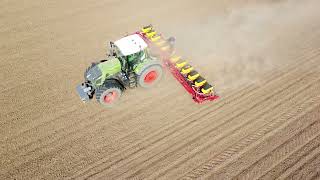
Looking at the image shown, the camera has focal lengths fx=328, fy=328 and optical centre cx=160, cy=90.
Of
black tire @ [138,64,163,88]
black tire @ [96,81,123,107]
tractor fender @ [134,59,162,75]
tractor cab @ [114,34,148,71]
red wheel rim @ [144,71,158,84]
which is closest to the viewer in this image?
black tire @ [96,81,123,107]

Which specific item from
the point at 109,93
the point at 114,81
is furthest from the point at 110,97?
the point at 114,81

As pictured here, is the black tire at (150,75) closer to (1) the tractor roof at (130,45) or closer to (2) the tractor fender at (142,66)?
(2) the tractor fender at (142,66)

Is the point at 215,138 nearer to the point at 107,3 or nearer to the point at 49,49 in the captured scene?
the point at 49,49

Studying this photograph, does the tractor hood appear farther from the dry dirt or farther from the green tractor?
the dry dirt

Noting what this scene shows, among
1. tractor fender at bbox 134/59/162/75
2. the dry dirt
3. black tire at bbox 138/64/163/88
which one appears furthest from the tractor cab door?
the dry dirt

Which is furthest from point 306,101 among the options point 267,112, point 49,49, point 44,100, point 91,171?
point 49,49

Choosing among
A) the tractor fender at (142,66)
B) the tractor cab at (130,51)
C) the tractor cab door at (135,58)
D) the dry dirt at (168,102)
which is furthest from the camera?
the tractor fender at (142,66)

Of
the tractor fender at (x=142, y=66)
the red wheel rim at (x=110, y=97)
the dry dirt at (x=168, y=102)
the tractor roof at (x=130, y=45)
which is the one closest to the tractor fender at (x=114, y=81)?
the red wheel rim at (x=110, y=97)
